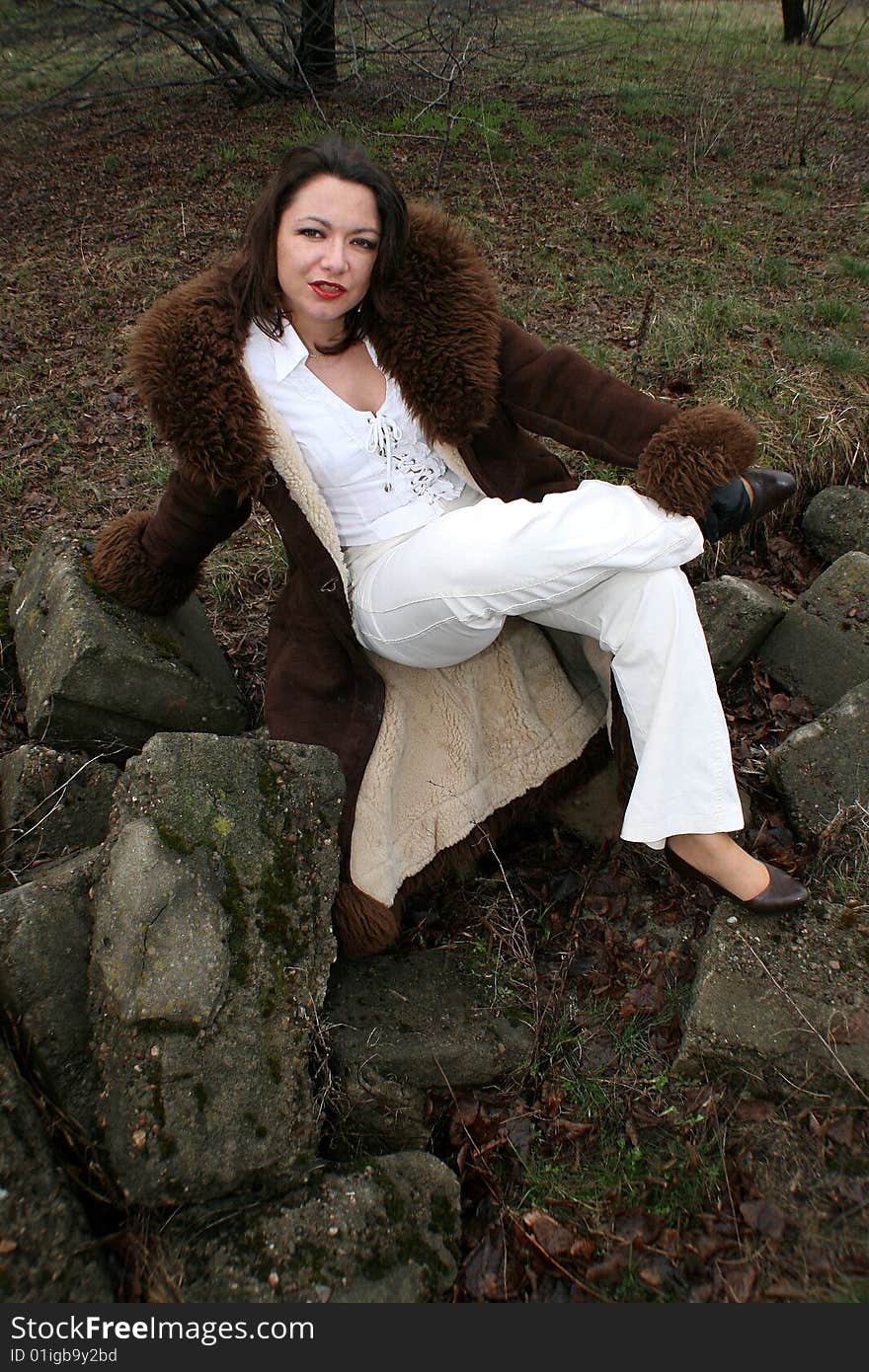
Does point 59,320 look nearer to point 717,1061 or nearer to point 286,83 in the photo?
point 286,83

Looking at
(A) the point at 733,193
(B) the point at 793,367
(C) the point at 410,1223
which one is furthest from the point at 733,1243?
(A) the point at 733,193

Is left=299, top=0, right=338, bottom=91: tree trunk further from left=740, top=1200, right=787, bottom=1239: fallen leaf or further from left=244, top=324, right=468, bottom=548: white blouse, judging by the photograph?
left=740, top=1200, right=787, bottom=1239: fallen leaf

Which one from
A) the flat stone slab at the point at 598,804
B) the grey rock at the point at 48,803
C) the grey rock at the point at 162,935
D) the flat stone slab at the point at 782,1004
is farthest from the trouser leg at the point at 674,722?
the grey rock at the point at 48,803

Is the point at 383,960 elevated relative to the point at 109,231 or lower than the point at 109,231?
lower

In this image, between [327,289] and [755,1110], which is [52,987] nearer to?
[755,1110]

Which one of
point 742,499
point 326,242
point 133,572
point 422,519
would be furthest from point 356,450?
point 742,499

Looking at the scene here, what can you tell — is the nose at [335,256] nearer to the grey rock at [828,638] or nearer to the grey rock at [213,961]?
the grey rock at [213,961]

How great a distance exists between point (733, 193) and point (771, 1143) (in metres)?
6.28

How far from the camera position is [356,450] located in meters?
2.45

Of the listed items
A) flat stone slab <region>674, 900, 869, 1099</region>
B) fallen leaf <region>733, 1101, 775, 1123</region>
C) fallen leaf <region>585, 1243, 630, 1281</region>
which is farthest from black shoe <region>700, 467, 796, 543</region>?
fallen leaf <region>585, 1243, 630, 1281</region>

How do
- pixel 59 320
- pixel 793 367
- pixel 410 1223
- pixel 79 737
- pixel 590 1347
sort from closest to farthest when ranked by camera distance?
pixel 590 1347, pixel 410 1223, pixel 79 737, pixel 793 367, pixel 59 320

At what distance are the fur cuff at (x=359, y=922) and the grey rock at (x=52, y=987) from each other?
2.08 feet

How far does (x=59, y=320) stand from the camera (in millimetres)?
5359

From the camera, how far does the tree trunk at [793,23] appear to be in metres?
10.7
